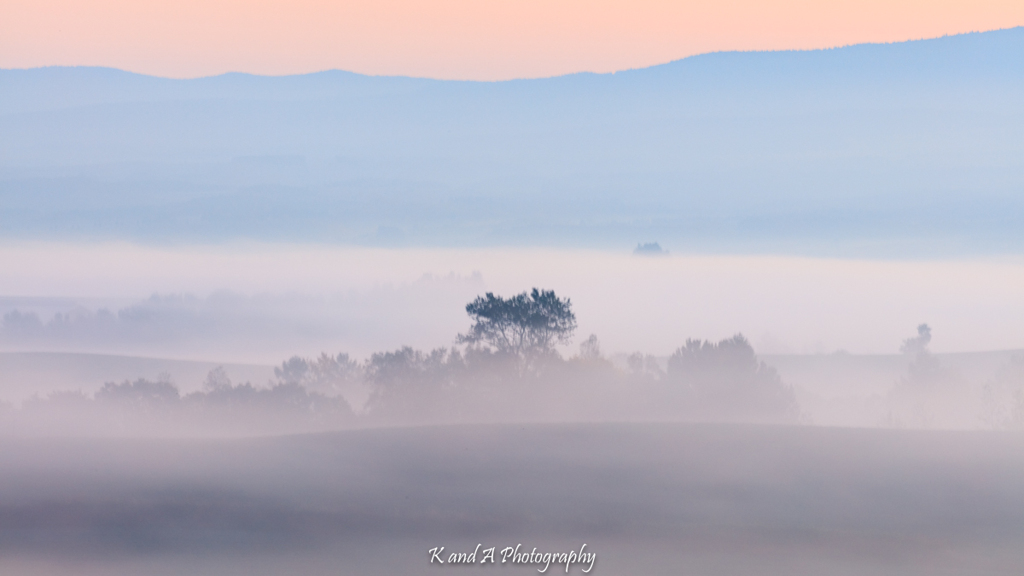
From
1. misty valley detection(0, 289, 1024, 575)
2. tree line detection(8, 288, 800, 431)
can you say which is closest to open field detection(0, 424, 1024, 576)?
misty valley detection(0, 289, 1024, 575)

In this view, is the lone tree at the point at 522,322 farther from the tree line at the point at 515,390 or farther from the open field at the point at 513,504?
the open field at the point at 513,504

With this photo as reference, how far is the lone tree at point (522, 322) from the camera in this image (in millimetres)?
28812

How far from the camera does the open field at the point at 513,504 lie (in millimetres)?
14008

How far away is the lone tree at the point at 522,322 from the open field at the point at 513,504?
7.09m

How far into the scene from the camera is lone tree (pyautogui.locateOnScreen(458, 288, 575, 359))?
28.8 m

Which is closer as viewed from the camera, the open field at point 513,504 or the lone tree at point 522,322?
the open field at point 513,504

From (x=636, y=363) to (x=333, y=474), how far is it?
15061mm

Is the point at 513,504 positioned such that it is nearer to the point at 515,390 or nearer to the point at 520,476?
the point at 520,476

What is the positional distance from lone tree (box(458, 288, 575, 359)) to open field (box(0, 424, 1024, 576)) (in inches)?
279

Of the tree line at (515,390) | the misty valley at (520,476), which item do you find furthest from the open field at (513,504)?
the tree line at (515,390)

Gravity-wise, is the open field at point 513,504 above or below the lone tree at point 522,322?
below

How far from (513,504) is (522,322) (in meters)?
12.8

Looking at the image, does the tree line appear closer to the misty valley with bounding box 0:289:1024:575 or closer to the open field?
the misty valley with bounding box 0:289:1024:575

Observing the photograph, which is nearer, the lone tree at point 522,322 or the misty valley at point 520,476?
the misty valley at point 520,476
